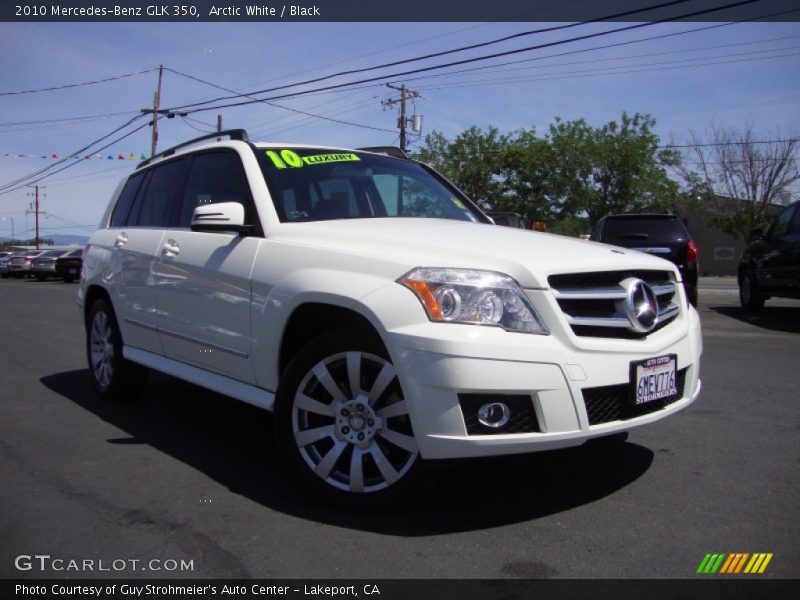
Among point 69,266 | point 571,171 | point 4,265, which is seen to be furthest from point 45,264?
point 571,171

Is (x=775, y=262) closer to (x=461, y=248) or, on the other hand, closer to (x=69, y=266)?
(x=461, y=248)

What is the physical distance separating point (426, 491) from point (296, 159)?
221 centimetres

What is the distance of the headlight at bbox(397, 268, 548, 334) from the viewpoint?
2863 millimetres

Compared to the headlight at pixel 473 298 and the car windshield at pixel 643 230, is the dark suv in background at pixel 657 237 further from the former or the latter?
the headlight at pixel 473 298

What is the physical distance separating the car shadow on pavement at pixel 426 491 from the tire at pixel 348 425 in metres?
0.13

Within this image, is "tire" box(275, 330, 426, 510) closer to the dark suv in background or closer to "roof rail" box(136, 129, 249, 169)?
"roof rail" box(136, 129, 249, 169)

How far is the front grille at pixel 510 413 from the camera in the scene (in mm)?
2795

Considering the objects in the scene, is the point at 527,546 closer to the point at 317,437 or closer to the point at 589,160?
the point at 317,437

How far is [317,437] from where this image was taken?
3.23m

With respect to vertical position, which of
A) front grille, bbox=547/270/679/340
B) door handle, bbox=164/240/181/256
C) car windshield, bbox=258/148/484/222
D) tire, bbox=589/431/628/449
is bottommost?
tire, bbox=589/431/628/449

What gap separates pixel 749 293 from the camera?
11.8 m

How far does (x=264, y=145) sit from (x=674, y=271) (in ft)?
8.28
